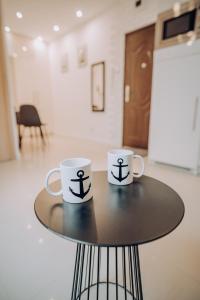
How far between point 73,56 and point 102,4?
1.47m

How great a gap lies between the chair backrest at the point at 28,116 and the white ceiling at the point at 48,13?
5.15 feet

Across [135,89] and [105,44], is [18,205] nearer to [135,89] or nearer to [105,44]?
[135,89]

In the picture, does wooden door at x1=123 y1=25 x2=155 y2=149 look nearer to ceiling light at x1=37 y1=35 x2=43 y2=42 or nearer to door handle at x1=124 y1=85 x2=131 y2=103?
door handle at x1=124 y1=85 x2=131 y2=103

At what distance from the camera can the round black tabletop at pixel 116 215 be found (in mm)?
425

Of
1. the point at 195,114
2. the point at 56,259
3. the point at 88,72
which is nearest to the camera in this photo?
the point at 56,259

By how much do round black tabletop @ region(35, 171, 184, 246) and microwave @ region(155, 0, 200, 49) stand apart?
2.13m

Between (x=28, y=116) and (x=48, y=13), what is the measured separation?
2.17m

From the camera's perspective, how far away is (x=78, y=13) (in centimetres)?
375

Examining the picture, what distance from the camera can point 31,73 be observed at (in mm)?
5109

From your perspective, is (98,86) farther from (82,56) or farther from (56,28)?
(56,28)

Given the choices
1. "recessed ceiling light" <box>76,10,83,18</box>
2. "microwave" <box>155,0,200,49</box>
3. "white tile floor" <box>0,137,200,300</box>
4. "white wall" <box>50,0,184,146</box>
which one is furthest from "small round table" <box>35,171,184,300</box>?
"recessed ceiling light" <box>76,10,83,18</box>

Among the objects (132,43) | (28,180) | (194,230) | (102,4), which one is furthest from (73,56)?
(194,230)

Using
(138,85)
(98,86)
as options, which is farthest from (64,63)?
(138,85)

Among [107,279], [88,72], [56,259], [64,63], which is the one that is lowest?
[56,259]
